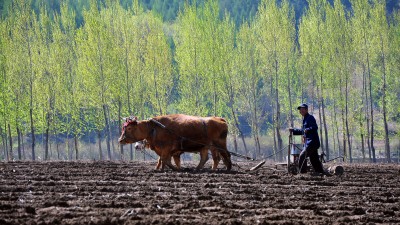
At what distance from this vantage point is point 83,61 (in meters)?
42.5

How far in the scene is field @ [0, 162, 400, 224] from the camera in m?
10.5

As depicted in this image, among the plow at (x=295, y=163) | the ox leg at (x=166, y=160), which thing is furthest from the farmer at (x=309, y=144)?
the ox leg at (x=166, y=160)

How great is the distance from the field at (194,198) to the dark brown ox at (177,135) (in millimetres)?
1735

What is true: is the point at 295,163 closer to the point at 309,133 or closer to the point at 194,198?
the point at 309,133

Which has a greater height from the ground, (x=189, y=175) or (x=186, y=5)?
(x=186, y=5)

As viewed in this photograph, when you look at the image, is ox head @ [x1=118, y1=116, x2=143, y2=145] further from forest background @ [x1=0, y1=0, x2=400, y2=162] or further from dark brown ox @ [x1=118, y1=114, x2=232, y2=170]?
forest background @ [x1=0, y1=0, x2=400, y2=162]

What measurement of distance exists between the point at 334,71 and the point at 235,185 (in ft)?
98.1

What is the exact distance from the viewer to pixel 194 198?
12664mm

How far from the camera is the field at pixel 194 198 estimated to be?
34.4 ft

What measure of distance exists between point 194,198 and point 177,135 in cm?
711

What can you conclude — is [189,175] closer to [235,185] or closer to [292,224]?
[235,185]

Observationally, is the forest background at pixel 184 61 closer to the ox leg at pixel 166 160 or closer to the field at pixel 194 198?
the ox leg at pixel 166 160

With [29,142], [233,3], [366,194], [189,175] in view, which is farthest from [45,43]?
[233,3]

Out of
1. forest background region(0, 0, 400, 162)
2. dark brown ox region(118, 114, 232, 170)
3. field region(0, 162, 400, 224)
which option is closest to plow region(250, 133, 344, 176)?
field region(0, 162, 400, 224)
